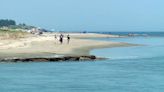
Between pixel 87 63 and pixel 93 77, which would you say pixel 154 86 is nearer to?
pixel 93 77

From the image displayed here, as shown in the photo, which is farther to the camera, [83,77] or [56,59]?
[56,59]

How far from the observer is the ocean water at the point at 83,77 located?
29172 millimetres

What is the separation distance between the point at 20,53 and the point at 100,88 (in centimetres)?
2086

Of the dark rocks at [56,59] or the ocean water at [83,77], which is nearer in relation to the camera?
the ocean water at [83,77]

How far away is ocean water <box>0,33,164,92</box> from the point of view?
29.2 m

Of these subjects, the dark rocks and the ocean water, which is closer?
the ocean water

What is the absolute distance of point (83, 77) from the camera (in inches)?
1345

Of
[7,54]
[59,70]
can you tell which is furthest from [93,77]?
[7,54]

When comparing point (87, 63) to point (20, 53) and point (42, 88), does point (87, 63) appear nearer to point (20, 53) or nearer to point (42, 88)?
point (20, 53)

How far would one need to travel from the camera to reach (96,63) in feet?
144

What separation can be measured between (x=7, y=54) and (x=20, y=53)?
1663 millimetres

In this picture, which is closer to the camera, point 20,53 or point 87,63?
point 87,63

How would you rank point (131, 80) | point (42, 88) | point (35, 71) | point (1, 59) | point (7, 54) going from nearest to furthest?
point (42, 88)
point (131, 80)
point (35, 71)
point (1, 59)
point (7, 54)

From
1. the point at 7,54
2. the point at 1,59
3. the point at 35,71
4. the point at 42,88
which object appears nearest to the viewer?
the point at 42,88
